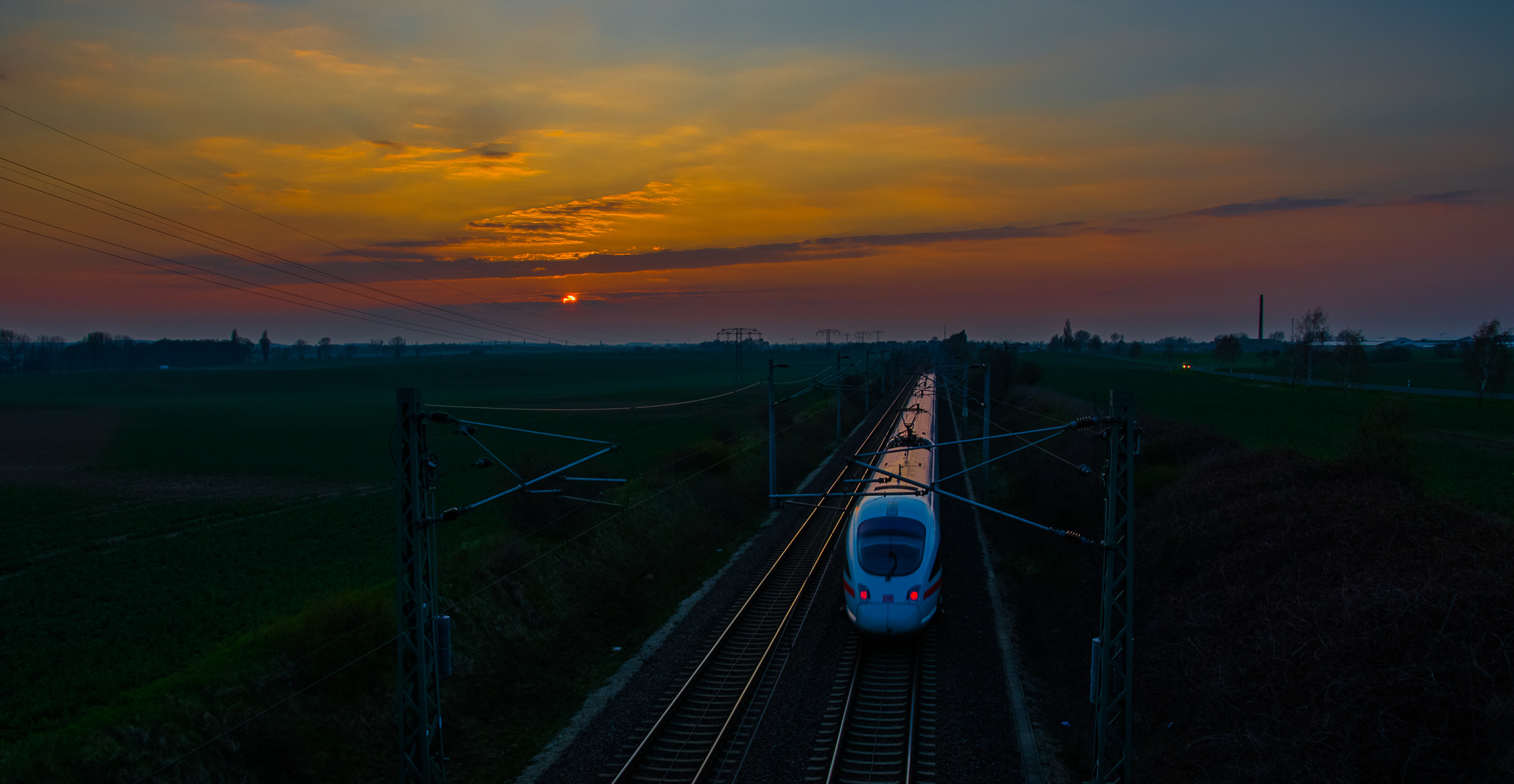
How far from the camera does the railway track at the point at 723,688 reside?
13398mm

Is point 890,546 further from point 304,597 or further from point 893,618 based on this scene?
point 304,597

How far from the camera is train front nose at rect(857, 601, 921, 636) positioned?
1691 cm

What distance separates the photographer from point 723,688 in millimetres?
16359

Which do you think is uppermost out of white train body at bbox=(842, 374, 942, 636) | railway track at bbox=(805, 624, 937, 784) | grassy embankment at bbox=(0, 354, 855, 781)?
white train body at bbox=(842, 374, 942, 636)

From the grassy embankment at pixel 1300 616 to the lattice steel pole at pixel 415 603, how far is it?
10.4 m

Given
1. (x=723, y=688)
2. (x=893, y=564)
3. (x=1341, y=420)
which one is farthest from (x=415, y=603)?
(x=1341, y=420)

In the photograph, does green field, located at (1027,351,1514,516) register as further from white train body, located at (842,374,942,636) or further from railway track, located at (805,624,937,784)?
railway track, located at (805,624,937,784)

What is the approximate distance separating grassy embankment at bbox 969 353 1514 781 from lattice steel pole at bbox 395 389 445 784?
34.0ft

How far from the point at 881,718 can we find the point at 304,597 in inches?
566

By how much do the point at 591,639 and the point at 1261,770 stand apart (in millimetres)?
14220

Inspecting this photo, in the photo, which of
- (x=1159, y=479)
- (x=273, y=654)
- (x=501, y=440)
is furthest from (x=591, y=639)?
(x=501, y=440)

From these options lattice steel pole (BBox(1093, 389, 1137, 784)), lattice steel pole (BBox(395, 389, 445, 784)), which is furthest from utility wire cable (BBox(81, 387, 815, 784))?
lattice steel pole (BBox(1093, 389, 1137, 784))

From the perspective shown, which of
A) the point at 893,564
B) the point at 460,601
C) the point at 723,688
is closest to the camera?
the point at 723,688

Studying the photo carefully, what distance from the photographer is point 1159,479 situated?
27812 millimetres
